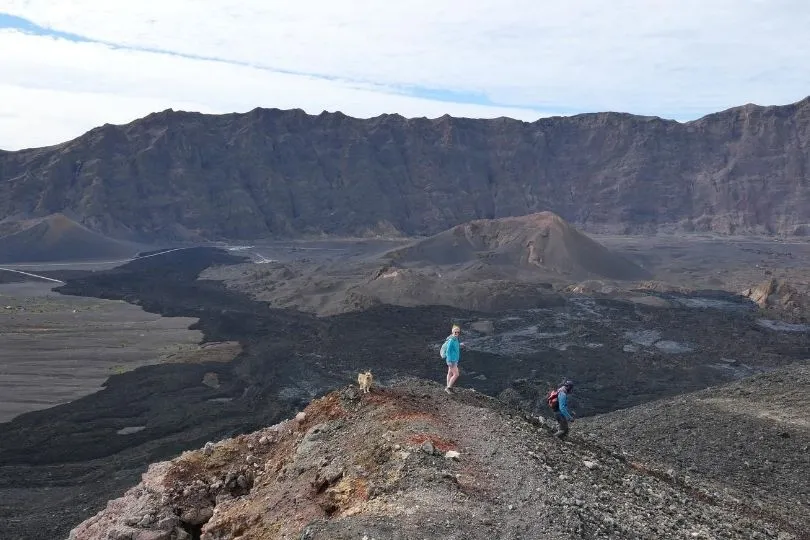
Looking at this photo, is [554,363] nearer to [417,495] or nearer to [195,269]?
[417,495]

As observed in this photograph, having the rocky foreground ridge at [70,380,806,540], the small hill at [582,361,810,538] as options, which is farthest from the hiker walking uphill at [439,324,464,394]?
the small hill at [582,361,810,538]

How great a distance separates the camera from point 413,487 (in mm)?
8773

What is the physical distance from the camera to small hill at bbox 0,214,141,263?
74188 millimetres

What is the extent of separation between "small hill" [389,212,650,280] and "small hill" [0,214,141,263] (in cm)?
3328

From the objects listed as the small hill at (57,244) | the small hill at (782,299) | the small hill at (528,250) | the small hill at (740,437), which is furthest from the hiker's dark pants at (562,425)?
the small hill at (57,244)

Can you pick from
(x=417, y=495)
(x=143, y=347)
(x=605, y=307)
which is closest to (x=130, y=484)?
(x=417, y=495)

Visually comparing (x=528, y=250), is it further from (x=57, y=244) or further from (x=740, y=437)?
(x=57, y=244)

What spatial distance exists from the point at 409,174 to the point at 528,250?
4974 cm

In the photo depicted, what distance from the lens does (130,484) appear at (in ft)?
62.5

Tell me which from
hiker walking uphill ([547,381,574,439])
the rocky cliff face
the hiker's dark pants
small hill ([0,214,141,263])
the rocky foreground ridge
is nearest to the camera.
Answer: the rocky foreground ridge

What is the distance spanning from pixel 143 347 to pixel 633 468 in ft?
103

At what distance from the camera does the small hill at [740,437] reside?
1529 cm

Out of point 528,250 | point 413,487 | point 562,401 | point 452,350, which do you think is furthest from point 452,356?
point 528,250

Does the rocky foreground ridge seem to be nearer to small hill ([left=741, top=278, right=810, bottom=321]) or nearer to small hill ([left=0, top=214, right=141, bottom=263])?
small hill ([left=741, top=278, right=810, bottom=321])
